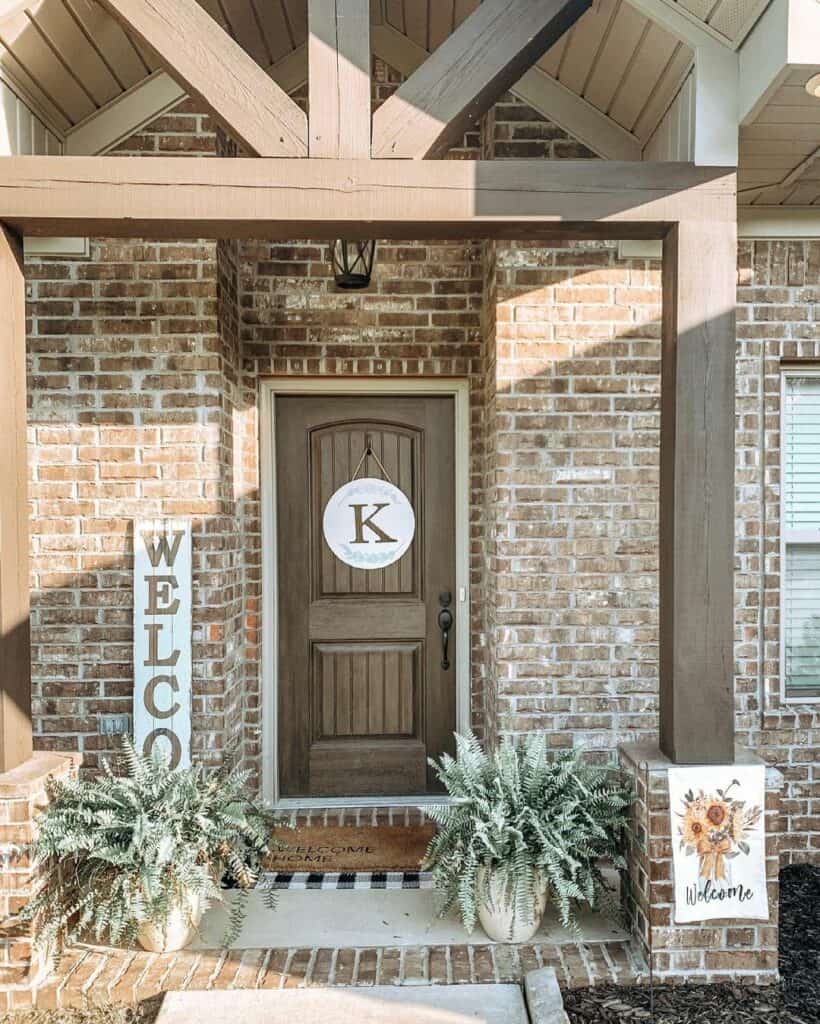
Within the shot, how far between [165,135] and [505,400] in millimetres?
1749

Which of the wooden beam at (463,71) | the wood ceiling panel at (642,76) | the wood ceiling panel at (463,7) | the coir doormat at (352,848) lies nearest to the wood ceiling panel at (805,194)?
the wood ceiling panel at (642,76)

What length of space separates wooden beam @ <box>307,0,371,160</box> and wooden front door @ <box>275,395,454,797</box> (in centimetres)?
144

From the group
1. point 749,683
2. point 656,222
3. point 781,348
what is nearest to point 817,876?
point 749,683

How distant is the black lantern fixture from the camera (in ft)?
10.5

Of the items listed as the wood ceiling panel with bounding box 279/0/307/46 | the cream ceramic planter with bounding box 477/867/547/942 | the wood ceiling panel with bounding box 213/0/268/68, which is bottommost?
the cream ceramic planter with bounding box 477/867/547/942

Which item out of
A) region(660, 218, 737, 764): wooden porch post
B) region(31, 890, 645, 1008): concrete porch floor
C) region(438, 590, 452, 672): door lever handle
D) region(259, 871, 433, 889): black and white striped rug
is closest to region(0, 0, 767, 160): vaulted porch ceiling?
region(660, 218, 737, 764): wooden porch post

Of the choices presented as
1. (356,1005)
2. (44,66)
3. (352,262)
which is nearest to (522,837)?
(356,1005)

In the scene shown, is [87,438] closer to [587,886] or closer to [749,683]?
[587,886]

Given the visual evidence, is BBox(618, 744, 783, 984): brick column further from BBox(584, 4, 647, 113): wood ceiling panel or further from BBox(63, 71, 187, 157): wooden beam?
BBox(63, 71, 187, 157): wooden beam

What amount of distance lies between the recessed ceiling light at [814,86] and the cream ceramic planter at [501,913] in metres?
2.49

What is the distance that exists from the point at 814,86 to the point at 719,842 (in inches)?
86.4

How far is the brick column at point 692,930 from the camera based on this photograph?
91.1 inches

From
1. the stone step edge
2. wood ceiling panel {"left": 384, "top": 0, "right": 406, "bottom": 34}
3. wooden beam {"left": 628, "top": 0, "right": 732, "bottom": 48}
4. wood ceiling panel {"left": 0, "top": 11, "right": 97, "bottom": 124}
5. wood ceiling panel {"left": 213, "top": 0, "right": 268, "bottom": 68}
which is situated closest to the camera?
the stone step edge

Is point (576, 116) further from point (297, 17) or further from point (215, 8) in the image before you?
point (215, 8)
